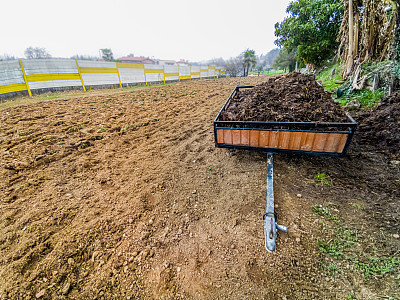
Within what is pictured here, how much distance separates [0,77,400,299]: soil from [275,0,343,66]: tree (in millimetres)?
11466

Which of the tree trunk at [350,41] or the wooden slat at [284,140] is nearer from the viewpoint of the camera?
the wooden slat at [284,140]

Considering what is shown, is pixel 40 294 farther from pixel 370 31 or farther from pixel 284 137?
pixel 370 31

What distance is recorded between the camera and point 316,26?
1120 cm

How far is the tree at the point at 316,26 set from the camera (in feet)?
34.0

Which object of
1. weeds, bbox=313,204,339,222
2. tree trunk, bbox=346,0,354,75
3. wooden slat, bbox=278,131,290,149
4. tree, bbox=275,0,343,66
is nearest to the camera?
weeds, bbox=313,204,339,222

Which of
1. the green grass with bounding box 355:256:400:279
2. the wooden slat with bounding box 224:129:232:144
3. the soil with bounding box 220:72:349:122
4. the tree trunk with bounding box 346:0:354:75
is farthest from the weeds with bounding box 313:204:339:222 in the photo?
the tree trunk with bounding box 346:0:354:75

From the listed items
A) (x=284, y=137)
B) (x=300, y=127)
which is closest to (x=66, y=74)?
(x=284, y=137)

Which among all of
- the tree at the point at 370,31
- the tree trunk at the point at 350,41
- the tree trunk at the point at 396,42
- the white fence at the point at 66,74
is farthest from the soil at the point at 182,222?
the white fence at the point at 66,74

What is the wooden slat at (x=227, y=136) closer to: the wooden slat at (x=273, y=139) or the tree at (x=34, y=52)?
the wooden slat at (x=273, y=139)

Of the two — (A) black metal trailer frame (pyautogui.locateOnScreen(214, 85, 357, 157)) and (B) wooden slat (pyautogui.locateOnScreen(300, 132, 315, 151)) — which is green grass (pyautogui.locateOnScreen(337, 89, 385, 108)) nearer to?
(A) black metal trailer frame (pyautogui.locateOnScreen(214, 85, 357, 157))

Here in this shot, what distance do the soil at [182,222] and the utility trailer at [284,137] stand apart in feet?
1.19

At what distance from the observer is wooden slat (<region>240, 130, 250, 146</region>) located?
8.50ft

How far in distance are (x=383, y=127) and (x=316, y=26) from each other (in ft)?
37.0

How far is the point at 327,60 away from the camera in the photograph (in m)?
12.4
